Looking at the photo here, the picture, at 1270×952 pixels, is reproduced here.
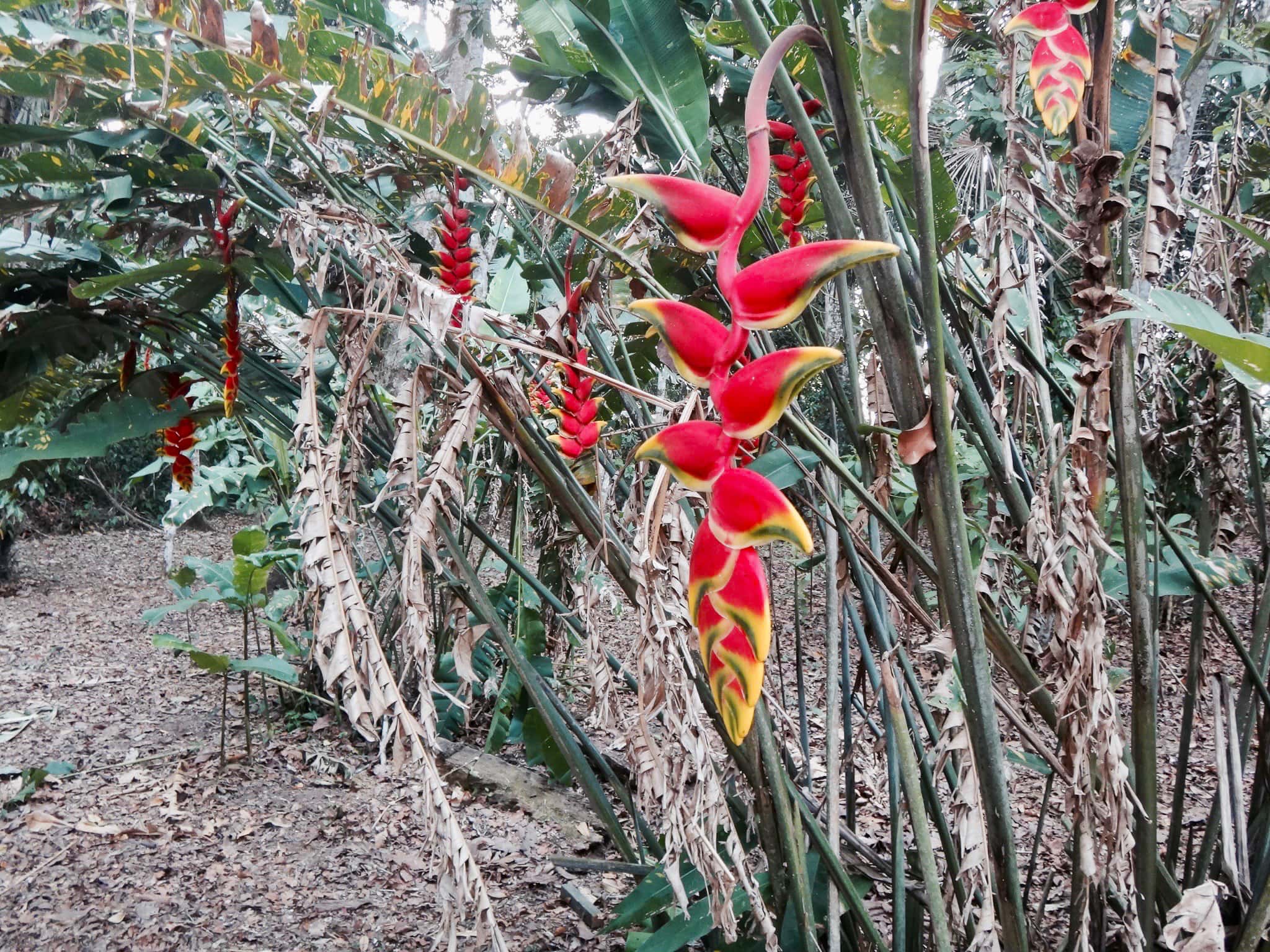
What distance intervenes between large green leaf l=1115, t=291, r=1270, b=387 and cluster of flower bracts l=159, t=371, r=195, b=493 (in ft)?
5.54

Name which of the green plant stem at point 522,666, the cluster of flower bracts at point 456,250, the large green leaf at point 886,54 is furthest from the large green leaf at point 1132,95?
the green plant stem at point 522,666

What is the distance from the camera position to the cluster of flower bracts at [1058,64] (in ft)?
1.87

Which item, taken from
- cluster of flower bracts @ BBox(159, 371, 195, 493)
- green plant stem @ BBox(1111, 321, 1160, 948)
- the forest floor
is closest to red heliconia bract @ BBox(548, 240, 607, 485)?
the forest floor

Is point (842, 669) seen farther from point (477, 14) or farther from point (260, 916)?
point (477, 14)

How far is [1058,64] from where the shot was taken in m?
0.57

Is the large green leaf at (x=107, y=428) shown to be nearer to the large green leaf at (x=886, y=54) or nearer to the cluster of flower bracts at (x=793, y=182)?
the cluster of flower bracts at (x=793, y=182)

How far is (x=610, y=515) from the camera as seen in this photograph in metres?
0.93

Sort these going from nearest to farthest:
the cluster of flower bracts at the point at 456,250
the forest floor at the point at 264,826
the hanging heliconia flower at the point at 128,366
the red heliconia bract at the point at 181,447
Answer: the cluster of flower bracts at the point at 456,250 < the forest floor at the point at 264,826 < the hanging heliconia flower at the point at 128,366 < the red heliconia bract at the point at 181,447

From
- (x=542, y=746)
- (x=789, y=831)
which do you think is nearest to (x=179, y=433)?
(x=542, y=746)

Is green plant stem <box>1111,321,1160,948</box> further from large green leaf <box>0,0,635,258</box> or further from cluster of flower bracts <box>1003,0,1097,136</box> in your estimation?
large green leaf <box>0,0,635,258</box>

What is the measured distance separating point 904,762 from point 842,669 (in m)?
0.18

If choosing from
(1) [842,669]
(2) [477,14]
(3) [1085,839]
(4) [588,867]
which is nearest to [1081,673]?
(3) [1085,839]

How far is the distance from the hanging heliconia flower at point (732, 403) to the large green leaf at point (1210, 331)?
0.25 metres

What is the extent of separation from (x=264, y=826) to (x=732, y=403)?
1.95 meters
